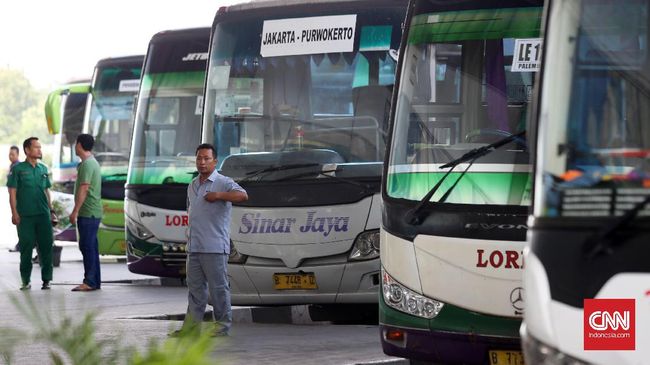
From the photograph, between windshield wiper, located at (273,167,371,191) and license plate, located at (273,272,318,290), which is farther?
license plate, located at (273,272,318,290)

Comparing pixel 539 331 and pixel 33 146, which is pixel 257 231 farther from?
pixel 539 331

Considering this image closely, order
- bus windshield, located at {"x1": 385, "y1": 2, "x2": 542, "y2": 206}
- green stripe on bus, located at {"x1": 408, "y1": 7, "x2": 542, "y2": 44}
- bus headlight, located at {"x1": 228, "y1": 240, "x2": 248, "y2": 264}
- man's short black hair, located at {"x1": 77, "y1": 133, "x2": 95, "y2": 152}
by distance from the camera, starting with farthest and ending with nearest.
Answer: man's short black hair, located at {"x1": 77, "y1": 133, "x2": 95, "y2": 152} → bus headlight, located at {"x1": 228, "y1": 240, "x2": 248, "y2": 264} → green stripe on bus, located at {"x1": 408, "y1": 7, "x2": 542, "y2": 44} → bus windshield, located at {"x1": 385, "y1": 2, "x2": 542, "y2": 206}

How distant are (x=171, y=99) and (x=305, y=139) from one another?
5.71 metres

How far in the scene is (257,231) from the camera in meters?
13.7

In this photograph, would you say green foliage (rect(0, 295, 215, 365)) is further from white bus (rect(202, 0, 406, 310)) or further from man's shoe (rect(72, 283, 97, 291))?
man's shoe (rect(72, 283, 97, 291))

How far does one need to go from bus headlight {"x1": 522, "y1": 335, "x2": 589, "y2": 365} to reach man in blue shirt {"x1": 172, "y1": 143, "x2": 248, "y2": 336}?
684cm

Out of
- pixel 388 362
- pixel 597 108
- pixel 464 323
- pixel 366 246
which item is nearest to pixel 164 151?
pixel 366 246

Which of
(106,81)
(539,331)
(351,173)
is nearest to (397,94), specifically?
(351,173)

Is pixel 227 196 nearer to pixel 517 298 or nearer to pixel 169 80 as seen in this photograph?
pixel 517 298

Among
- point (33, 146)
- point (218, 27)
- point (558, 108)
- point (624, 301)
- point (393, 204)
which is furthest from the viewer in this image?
point (33, 146)

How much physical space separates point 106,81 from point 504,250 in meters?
16.5

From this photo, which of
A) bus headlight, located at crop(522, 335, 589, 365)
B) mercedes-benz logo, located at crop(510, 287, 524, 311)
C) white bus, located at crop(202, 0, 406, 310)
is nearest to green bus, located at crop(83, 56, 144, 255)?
white bus, located at crop(202, 0, 406, 310)

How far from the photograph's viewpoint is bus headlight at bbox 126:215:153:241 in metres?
18.2

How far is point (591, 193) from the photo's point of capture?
20.1 feet
